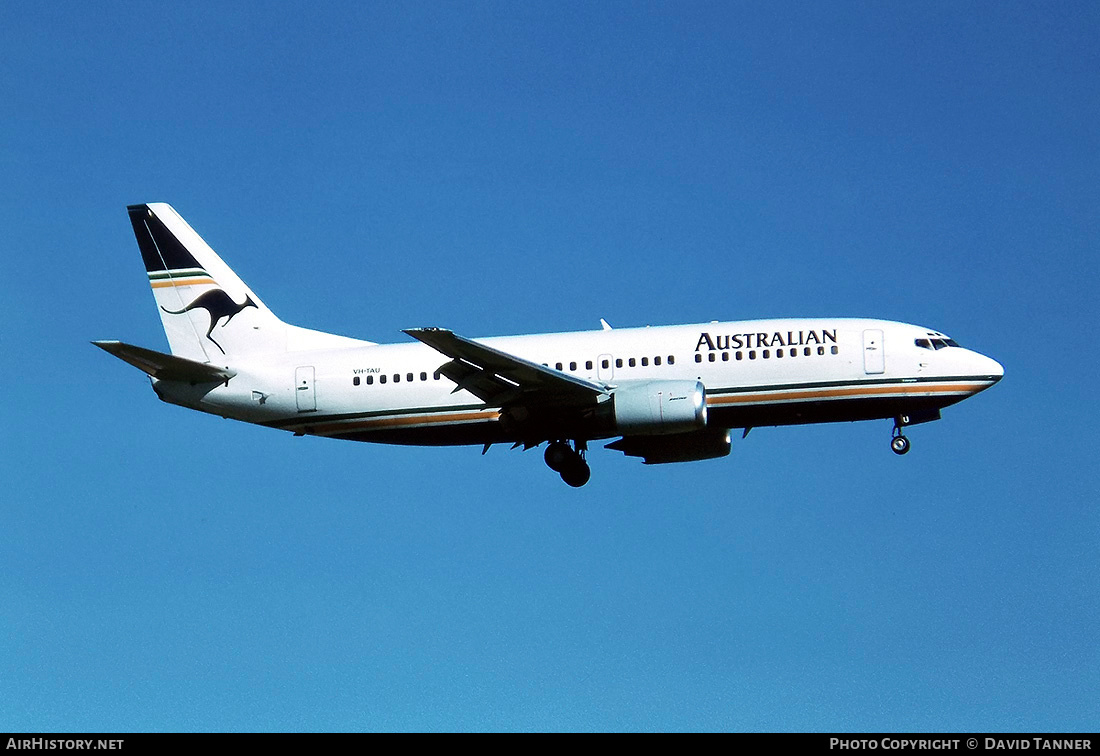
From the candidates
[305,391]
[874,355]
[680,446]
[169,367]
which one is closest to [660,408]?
[680,446]

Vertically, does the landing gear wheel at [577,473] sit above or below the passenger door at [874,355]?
below

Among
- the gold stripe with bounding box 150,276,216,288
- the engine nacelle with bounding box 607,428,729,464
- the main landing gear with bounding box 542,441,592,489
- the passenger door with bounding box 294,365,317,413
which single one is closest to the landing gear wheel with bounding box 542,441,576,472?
the main landing gear with bounding box 542,441,592,489

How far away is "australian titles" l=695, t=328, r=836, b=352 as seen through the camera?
130 ft

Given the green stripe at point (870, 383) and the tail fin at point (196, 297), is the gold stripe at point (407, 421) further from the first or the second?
the green stripe at point (870, 383)

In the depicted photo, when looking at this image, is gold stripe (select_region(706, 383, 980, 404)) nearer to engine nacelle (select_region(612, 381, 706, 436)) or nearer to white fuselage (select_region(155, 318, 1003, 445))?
white fuselage (select_region(155, 318, 1003, 445))

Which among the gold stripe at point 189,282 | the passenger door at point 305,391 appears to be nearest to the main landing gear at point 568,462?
the passenger door at point 305,391

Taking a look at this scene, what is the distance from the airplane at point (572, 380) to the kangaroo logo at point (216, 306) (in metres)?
0.05

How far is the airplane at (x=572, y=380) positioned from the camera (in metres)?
39.3

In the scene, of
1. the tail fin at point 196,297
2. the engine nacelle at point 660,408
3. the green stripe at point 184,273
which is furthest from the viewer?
the green stripe at point 184,273

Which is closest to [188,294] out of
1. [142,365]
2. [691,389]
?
[142,365]

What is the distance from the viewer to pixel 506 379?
39438mm

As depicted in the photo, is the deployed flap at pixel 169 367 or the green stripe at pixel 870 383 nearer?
the green stripe at pixel 870 383
